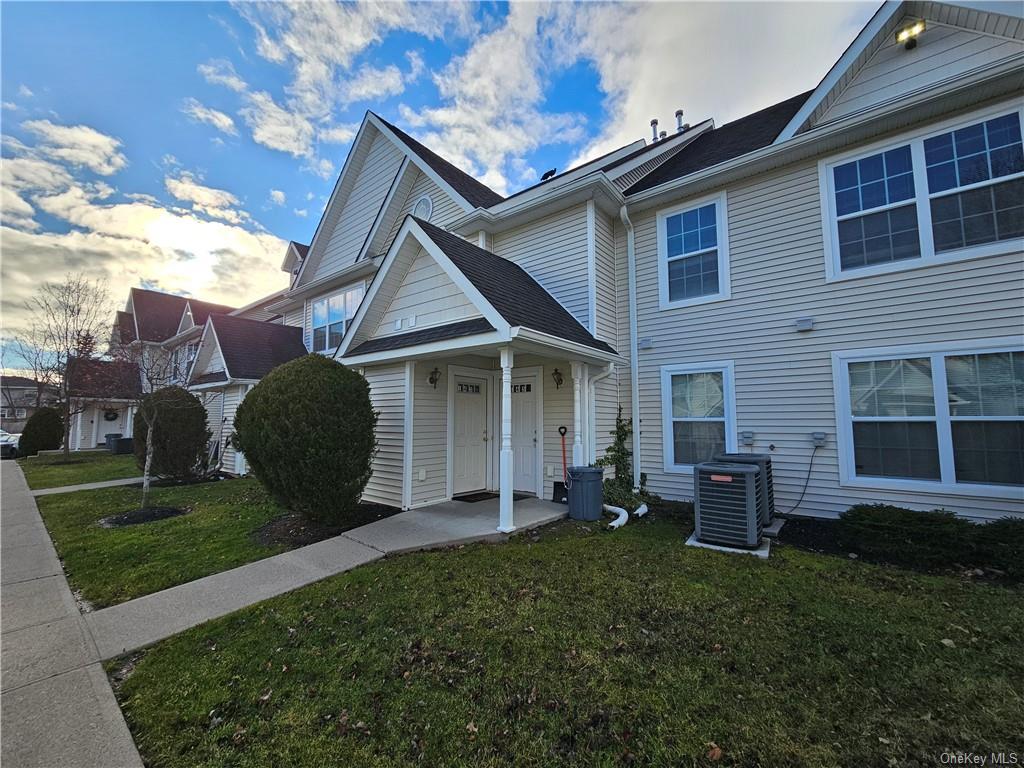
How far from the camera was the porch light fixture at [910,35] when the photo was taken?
574cm

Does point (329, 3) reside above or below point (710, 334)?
above

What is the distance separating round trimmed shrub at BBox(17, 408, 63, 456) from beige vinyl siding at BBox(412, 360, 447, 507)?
85.2ft

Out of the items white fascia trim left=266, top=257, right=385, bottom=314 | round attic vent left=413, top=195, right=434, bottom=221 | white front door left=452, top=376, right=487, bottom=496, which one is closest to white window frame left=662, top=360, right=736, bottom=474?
white front door left=452, top=376, right=487, bottom=496

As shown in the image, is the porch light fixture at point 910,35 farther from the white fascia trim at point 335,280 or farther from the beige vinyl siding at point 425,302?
the white fascia trim at point 335,280

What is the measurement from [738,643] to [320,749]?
2.91 m

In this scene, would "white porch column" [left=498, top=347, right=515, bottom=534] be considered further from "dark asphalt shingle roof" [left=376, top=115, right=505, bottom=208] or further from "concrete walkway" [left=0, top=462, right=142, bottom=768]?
"dark asphalt shingle roof" [left=376, top=115, right=505, bottom=208]

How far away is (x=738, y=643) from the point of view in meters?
3.18

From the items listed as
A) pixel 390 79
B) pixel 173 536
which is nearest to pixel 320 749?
pixel 173 536

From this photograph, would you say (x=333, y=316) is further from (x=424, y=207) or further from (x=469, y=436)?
(x=469, y=436)

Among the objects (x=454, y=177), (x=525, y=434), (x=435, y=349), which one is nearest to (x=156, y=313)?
(x=454, y=177)

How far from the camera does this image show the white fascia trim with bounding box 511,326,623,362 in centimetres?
575

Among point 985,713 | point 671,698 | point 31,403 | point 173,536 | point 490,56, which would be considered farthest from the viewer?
point 31,403

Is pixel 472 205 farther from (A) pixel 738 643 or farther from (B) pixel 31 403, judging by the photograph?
(B) pixel 31 403

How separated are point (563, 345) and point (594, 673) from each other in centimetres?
438
